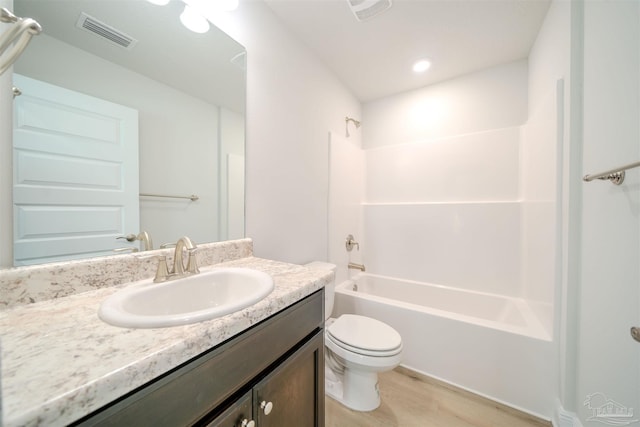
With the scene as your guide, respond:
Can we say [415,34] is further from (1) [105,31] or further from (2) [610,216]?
(1) [105,31]

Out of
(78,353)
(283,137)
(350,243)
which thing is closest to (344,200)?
(350,243)

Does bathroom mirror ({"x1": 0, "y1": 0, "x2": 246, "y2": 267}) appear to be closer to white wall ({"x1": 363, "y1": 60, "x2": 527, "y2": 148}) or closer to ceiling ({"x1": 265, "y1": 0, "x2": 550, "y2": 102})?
ceiling ({"x1": 265, "y1": 0, "x2": 550, "y2": 102})

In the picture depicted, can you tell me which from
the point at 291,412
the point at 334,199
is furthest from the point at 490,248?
the point at 291,412

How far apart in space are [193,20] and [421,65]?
69.1 inches

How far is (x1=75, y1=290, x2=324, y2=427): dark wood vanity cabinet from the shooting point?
40cm

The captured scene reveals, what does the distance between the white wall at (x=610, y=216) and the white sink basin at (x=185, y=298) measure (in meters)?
1.30

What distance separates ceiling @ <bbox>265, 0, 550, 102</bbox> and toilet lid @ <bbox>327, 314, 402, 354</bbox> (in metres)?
1.99

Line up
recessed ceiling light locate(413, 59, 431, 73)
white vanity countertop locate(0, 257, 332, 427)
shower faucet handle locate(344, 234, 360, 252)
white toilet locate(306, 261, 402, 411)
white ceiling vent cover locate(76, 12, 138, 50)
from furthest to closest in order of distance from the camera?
shower faucet handle locate(344, 234, 360, 252) → recessed ceiling light locate(413, 59, 431, 73) → white toilet locate(306, 261, 402, 411) → white ceiling vent cover locate(76, 12, 138, 50) → white vanity countertop locate(0, 257, 332, 427)

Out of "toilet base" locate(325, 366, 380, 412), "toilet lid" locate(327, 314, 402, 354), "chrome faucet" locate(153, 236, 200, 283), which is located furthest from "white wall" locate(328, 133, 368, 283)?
"chrome faucet" locate(153, 236, 200, 283)

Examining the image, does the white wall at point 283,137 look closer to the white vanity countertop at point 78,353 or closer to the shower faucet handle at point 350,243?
the shower faucet handle at point 350,243

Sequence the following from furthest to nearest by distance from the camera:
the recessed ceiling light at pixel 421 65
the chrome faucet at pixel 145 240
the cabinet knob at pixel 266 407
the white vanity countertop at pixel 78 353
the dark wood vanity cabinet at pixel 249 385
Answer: the recessed ceiling light at pixel 421 65
the chrome faucet at pixel 145 240
the cabinet knob at pixel 266 407
the dark wood vanity cabinet at pixel 249 385
the white vanity countertop at pixel 78 353

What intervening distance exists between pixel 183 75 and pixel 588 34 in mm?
1864

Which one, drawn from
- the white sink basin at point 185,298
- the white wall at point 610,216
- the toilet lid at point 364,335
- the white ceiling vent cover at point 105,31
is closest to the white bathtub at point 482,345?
the white wall at point 610,216

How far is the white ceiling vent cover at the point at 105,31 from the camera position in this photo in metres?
0.75
